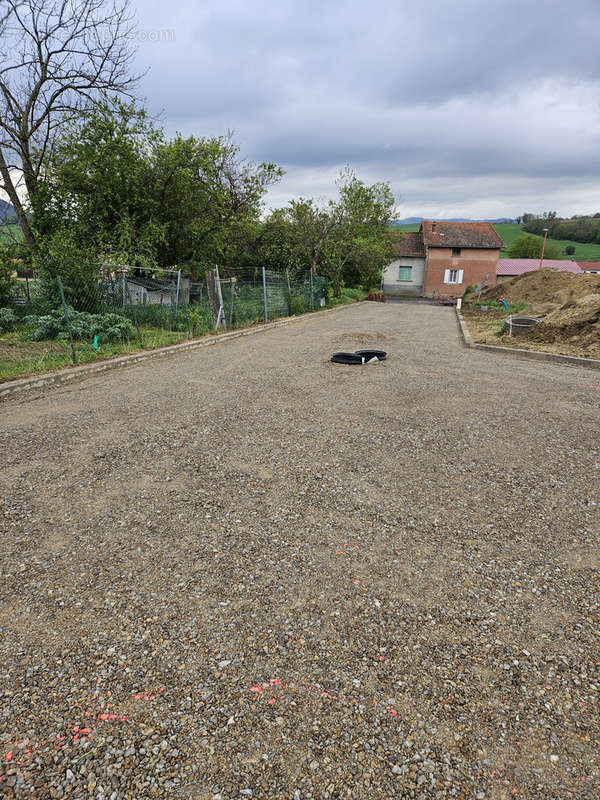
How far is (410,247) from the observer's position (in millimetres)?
43656

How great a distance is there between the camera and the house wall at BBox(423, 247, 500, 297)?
1577 inches

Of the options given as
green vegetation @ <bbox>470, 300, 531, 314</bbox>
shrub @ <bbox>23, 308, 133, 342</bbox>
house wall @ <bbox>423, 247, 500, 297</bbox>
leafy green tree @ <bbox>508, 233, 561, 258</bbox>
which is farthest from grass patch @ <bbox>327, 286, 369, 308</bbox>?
leafy green tree @ <bbox>508, 233, 561, 258</bbox>

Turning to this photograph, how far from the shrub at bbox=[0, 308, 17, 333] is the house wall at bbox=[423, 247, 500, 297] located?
1448 inches

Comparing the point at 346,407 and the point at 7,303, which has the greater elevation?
the point at 7,303

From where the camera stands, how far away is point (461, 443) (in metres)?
4.86

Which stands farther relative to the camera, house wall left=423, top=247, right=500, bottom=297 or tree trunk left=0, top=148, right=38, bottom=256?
house wall left=423, top=247, right=500, bottom=297

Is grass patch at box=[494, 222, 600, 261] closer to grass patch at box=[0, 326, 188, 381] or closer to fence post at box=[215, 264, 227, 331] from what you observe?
fence post at box=[215, 264, 227, 331]

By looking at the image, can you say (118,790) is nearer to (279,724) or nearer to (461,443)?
(279,724)

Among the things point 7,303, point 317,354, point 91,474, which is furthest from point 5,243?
point 91,474

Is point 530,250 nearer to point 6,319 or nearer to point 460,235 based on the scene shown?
point 460,235

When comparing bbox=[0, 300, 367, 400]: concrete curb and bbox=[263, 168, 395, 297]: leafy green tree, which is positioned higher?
bbox=[263, 168, 395, 297]: leafy green tree

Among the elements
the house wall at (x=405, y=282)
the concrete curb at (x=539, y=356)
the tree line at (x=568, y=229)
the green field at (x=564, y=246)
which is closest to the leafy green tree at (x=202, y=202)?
the concrete curb at (x=539, y=356)

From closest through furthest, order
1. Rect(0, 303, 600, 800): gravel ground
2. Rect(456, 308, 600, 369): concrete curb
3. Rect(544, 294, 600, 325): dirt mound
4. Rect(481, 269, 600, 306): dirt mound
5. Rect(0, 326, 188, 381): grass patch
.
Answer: Rect(0, 303, 600, 800): gravel ground, Rect(0, 326, 188, 381): grass patch, Rect(456, 308, 600, 369): concrete curb, Rect(544, 294, 600, 325): dirt mound, Rect(481, 269, 600, 306): dirt mound

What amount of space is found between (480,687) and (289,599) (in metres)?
1.06
